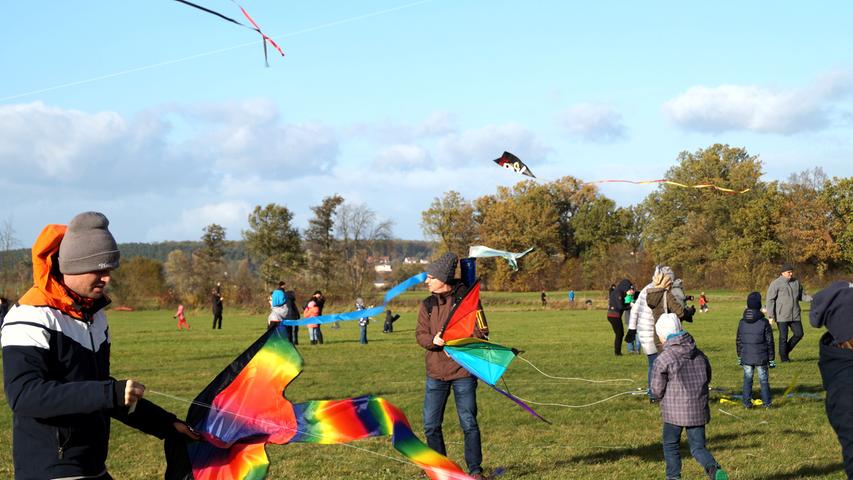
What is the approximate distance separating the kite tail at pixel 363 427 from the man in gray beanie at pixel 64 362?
1.14 meters

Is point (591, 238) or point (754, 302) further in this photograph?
point (591, 238)

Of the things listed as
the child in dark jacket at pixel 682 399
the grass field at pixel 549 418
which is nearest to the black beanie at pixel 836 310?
the child in dark jacket at pixel 682 399

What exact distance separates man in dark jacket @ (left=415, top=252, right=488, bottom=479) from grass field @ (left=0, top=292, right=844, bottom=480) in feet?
2.29

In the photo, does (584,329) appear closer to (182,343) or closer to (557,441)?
(182,343)

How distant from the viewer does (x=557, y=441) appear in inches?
365

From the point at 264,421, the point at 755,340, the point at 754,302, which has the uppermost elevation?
the point at 754,302

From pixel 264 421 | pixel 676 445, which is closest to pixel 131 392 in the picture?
pixel 264 421

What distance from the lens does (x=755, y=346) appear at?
10.8 meters

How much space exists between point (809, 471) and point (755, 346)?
322cm

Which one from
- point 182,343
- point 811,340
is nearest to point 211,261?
point 182,343

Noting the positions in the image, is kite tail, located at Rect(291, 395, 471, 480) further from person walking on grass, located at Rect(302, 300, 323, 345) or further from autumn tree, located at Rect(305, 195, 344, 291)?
autumn tree, located at Rect(305, 195, 344, 291)

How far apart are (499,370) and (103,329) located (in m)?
3.99

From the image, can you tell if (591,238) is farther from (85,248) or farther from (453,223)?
(85,248)

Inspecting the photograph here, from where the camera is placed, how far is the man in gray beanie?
3283 millimetres
